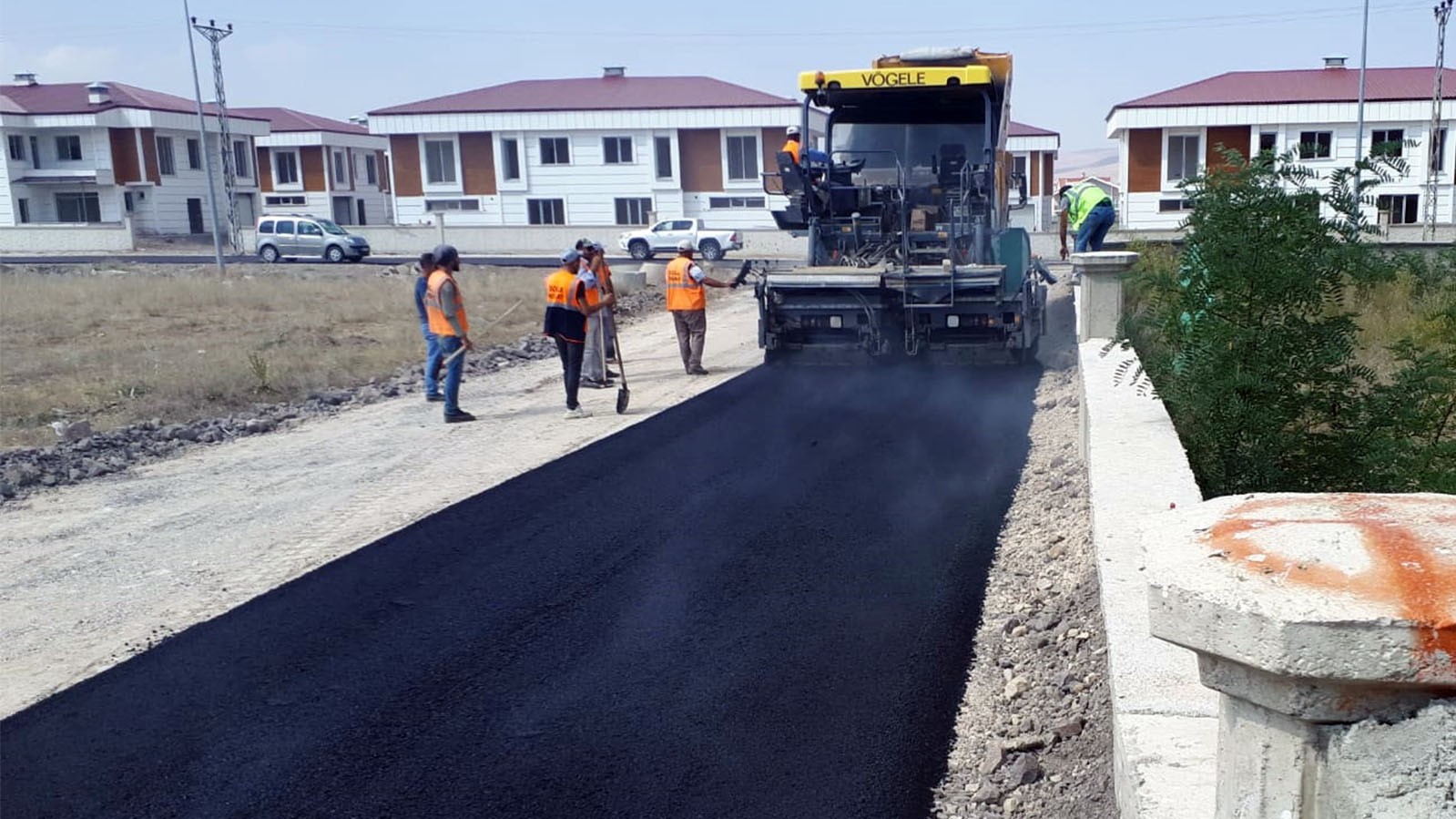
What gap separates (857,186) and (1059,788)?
34.5ft

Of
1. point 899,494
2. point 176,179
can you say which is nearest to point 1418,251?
point 899,494

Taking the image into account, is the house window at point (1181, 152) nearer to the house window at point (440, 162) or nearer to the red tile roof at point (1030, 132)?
the red tile roof at point (1030, 132)

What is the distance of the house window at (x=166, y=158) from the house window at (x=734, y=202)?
82.0 ft

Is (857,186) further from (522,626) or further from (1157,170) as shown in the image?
(1157,170)

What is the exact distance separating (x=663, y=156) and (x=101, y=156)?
24521 mm

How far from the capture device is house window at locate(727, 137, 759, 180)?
5075cm

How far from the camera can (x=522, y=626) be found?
568 centimetres

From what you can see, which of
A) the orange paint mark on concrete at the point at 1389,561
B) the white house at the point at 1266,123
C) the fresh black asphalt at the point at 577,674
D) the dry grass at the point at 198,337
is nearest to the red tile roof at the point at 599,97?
the white house at the point at 1266,123

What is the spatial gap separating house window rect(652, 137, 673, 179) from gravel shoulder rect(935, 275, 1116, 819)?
148 feet

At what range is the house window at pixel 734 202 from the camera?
2000 inches

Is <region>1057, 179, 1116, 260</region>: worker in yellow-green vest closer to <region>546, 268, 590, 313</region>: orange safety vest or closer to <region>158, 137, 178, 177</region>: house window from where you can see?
<region>546, 268, 590, 313</region>: orange safety vest

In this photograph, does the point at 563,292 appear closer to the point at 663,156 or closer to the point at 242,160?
the point at 663,156

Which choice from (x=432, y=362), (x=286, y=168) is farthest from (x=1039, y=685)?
(x=286, y=168)

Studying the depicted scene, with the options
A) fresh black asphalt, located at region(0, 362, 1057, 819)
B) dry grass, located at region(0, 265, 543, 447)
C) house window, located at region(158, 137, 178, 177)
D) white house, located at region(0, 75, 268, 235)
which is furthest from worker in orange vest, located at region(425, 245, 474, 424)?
house window, located at region(158, 137, 178, 177)
